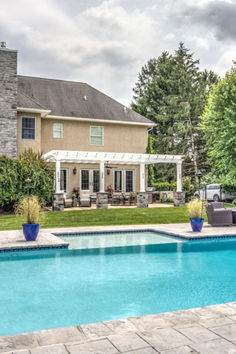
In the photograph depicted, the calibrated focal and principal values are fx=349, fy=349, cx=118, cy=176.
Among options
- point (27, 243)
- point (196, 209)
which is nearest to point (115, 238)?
point (196, 209)

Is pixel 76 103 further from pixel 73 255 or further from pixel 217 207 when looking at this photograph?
pixel 73 255

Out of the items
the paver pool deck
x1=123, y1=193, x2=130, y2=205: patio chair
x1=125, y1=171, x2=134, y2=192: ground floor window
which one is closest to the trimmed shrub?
x1=123, y1=193, x2=130, y2=205: patio chair

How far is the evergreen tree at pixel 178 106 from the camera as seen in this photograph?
120 feet

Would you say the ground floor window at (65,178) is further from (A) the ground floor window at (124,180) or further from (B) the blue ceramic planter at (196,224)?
(B) the blue ceramic planter at (196,224)

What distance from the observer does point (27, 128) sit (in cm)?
2070

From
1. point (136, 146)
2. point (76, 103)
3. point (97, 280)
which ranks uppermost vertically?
point (76, 103)

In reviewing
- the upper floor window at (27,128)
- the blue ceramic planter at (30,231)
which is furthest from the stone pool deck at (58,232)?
the upper floor window at (27,128)

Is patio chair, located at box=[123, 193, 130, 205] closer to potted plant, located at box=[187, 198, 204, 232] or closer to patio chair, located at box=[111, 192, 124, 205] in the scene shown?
patio chair, located at box=[111, 192, 124, 205]

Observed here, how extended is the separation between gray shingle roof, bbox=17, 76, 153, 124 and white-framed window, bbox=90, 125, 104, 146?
0.76 metres

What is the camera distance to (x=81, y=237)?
38.9 ft

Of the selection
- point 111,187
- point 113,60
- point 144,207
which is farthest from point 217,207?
point 113,60

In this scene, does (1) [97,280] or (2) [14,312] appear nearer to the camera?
(2) [14,312]

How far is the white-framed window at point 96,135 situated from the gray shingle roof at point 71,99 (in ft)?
2.48

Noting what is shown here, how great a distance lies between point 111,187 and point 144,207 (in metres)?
4.73
